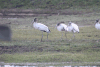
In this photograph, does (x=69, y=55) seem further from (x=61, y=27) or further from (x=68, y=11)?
(x=68, y=11)

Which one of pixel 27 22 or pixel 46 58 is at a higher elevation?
pixel 27 22

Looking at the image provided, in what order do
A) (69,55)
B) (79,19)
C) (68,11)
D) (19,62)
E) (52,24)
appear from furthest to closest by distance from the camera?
(68,11)
(79,19)
(52,24)
(69,55)
(19,62)

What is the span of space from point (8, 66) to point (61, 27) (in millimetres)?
5553

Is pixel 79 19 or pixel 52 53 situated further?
pixel 79 19

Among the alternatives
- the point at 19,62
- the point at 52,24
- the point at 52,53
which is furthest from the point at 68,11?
the point at 19,62

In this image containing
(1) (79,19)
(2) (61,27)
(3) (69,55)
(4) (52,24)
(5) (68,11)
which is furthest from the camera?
(5) (68,11)

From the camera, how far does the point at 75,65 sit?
318 inches

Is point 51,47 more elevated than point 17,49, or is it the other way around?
point 51,47

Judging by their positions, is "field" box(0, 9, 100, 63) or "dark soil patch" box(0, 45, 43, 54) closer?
"field" box(0, 9, 100, 63)

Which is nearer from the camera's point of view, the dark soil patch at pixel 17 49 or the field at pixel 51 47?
the field at pixel 51 47

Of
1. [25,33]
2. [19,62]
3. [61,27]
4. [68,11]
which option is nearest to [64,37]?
[61,27]

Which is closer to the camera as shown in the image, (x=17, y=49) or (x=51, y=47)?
(x=17, y=49)

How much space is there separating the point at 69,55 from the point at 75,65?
1.28 meters

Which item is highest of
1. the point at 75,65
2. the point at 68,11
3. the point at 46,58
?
the point at 68,11
